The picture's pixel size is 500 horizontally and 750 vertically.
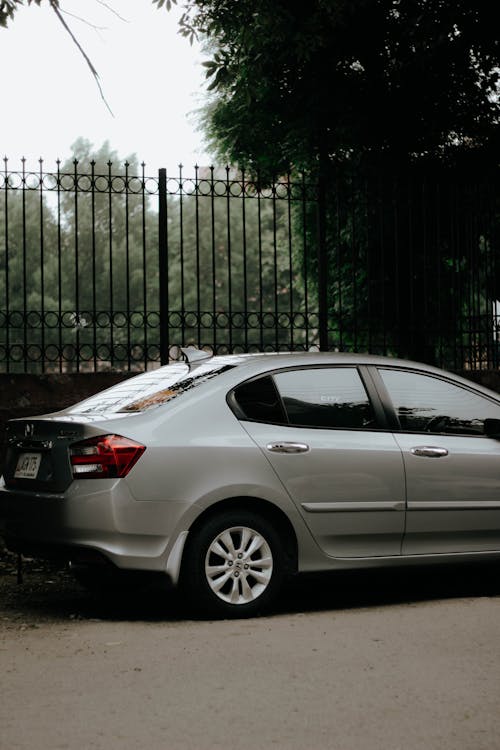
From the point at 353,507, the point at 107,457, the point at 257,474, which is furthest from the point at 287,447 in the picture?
the point at 107,457

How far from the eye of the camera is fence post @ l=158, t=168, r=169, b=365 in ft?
38.8

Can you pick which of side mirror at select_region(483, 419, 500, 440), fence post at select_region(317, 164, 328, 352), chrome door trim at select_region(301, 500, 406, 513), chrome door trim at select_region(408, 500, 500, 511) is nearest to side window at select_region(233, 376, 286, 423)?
chrome door trim at select_region(301, 500, 406, 513)

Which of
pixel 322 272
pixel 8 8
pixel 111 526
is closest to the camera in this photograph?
pixel 111 526

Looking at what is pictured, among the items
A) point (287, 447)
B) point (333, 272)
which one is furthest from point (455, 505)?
point (333, 272)

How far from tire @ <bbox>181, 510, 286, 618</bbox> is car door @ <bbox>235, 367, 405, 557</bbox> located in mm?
337

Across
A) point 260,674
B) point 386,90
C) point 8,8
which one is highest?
point 386,90

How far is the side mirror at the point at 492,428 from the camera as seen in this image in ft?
25.2

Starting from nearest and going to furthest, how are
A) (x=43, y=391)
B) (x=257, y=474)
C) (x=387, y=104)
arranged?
(x=257, y=474), (x=43, y=391), (x=387, y=104)

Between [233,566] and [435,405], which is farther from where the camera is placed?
[435,405]

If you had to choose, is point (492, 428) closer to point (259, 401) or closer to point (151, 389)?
point (259, 401)

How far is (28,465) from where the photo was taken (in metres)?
7.02

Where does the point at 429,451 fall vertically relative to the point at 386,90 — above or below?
below

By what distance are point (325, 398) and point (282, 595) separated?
1.46m

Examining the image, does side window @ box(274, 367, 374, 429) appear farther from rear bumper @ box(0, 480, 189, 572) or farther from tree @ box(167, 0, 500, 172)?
tree @ box(167, 0, 500, 172)
